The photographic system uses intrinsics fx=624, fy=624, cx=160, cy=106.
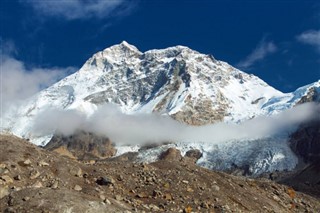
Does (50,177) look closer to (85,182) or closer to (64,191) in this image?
(85,182)

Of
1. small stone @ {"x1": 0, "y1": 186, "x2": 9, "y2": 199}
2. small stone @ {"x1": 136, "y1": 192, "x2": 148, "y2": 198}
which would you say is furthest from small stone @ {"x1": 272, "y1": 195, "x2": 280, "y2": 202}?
small stone @ {"x1": 0, "y1": 186, "x2": 9, "y2": 199}

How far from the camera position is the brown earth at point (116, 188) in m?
32.8

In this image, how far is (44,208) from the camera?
3119 cm

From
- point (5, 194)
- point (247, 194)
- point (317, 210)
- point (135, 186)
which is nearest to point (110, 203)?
point (5, 194)

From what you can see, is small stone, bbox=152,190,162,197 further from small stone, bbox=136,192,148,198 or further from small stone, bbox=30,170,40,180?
small stone, bbox=30,170,40,180

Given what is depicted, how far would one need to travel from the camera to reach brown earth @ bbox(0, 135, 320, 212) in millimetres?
32750

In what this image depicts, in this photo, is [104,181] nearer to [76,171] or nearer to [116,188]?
[116,188]

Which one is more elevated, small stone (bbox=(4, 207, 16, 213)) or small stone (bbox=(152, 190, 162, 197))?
small stone (bbox=(152, 190, 162, 197))

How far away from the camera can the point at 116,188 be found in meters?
41.2

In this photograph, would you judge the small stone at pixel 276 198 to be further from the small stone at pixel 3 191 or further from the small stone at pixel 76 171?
the small stone at pixel 3 191

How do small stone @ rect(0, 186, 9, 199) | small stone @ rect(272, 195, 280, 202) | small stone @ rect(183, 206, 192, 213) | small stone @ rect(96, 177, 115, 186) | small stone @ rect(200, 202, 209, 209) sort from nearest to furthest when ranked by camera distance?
small stone @ rect(0, 186, 9, 199), small stone @ rect(183, 206, 192, 213), small stone @ rect(200, 202, 209, 209), small stone @ rect(96, 177, 115, 186), small stone @ rect(272, 195, 280, 202)

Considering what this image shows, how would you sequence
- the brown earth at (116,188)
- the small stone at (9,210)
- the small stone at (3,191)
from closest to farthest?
the small stone at (9,210) < the brown earth at (116,188) < the small stone at (3,191)

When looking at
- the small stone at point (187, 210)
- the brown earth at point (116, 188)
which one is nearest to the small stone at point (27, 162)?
the brown earth at point (116, 188)

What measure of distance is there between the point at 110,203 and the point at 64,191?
2.61 metres
